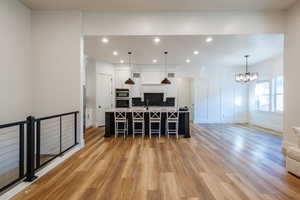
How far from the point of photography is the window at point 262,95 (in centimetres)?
733

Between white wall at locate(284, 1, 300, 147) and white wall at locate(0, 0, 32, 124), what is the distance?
6752mm

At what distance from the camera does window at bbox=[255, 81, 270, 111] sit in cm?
733

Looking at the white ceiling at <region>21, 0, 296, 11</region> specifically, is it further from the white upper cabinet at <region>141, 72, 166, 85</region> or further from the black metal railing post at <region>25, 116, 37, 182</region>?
the white upper cabinet at <region>141, 72, 166, 85</region>

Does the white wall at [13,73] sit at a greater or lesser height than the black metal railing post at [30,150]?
greater

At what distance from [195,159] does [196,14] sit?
3.76m

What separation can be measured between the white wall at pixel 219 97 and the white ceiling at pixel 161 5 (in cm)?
484

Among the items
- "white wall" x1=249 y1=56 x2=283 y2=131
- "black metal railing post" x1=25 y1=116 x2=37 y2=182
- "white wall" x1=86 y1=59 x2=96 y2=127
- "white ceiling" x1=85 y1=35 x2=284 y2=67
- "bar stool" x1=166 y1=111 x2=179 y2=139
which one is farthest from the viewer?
"white wall" x1=86 y1=59 x2=96 y2=127

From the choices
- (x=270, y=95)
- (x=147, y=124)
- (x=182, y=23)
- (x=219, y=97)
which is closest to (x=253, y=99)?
(x=270, y=95)

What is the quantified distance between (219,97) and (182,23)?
5775 mm

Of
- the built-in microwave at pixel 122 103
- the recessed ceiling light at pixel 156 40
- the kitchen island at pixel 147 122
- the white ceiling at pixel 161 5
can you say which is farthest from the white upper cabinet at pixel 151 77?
the white ceiling at pixel 161 5

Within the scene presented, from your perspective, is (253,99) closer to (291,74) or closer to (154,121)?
(291,74)

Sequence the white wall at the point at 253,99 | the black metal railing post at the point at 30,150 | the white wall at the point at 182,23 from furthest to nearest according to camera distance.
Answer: the white wall at the point at 253,99 → the white wall at the point at 182,23 → the black metal railing post at the point at 30,150

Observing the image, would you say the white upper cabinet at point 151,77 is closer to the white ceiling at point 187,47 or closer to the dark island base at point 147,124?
the white ceiling at point 187,47

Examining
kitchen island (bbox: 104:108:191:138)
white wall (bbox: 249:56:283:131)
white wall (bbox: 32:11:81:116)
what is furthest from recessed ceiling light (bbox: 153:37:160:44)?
white wall (bbox: 249:56:283:131)
